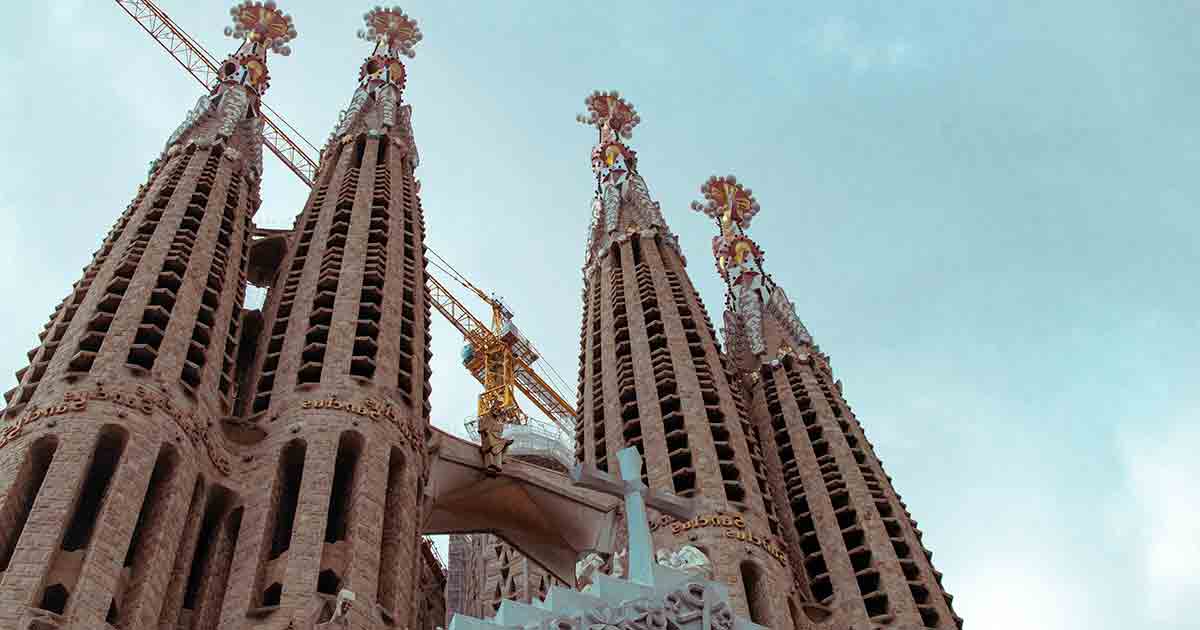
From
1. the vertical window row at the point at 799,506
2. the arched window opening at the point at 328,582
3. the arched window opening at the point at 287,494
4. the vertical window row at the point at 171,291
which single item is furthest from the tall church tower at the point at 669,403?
the vertical window row at the point at 171,291

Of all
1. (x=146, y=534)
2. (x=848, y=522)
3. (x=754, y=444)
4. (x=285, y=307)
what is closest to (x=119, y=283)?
(x=285, y=307)

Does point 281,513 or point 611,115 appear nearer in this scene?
point 281,513

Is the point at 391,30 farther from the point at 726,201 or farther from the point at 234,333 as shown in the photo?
the point at 234,333

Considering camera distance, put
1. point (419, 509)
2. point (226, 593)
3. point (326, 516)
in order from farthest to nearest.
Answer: point (419, 509)
point (326, 516)
point (226, 593)

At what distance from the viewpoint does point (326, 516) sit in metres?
28.4

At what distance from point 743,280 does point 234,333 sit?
78.9 ft

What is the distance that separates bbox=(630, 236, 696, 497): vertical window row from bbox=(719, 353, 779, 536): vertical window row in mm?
1719

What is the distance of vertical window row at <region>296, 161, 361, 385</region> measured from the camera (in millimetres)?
33375

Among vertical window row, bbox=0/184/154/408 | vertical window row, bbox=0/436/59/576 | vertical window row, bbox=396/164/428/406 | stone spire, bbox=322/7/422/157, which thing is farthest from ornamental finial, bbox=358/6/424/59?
vertical window row, bbox=0/436/59/576

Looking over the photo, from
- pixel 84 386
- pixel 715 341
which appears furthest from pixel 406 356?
pixel 715 341

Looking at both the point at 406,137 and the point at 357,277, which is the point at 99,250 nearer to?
the point at 357,277

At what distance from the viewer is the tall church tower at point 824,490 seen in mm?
35000

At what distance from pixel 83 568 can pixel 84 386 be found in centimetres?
A: 501

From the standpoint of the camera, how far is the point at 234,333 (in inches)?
1363
